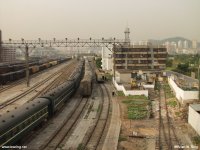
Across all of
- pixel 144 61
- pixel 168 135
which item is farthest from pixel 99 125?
pixel 144 61

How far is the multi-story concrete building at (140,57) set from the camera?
99.0 metres

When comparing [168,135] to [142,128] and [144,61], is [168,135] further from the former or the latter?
[144,61]

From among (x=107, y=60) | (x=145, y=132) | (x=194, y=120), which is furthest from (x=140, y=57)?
(x=145, y=132)

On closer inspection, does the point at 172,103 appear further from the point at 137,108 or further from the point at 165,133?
the point at 165,133

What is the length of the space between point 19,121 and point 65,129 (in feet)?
28.1

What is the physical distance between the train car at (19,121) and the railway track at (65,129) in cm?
217

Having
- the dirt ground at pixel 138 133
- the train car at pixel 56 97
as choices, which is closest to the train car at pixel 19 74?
the train car at pixel 56 97

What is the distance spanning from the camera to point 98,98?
5459 cm

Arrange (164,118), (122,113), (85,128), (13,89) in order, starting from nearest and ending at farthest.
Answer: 1. (85,128)
2. (164,118)
3. (122,113)
4. (13,89)

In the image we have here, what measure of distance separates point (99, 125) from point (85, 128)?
2056 millimetres

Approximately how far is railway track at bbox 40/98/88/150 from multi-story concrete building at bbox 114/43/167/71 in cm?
5187

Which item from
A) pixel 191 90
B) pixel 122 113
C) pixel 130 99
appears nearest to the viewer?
pixel 122 113

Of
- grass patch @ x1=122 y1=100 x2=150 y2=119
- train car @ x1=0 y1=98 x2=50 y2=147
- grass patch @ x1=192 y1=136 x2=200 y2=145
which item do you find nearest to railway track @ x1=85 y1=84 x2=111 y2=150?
grass patch @ x1=122 y1=100 x2=150 y2=119

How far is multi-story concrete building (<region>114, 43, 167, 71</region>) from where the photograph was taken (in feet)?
325
